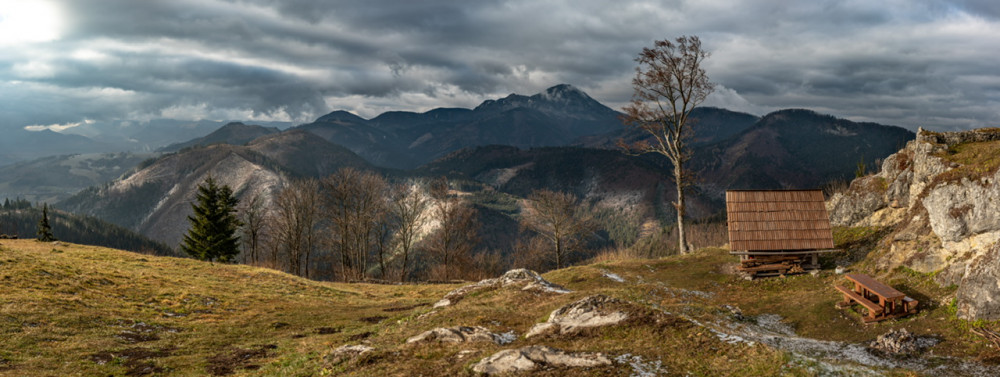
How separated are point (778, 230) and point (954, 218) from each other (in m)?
11.0

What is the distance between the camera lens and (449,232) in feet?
229

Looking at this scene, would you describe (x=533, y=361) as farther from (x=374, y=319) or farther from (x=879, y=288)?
(x=879, y=288)

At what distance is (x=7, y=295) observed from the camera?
82.3ft

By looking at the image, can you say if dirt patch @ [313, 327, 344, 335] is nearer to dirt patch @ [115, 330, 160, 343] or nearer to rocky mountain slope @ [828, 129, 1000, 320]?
dirt patch @ [115, 330, 160, 343]

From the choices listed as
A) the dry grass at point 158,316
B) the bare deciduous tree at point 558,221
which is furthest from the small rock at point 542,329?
the bare deciduous tree at point 558,221

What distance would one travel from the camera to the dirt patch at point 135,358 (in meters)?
17.5

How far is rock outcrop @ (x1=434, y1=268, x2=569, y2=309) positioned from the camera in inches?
1025

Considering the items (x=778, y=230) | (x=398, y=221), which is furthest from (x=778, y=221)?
(x=398, y=221)

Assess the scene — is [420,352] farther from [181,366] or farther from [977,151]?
[977,151]

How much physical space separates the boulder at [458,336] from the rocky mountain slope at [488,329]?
0.23 feet

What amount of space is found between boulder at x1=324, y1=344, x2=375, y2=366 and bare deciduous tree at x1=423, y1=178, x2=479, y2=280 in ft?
159

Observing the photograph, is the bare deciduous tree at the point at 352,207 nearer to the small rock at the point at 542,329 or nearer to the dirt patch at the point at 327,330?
the dirt patch at the point at 327,330


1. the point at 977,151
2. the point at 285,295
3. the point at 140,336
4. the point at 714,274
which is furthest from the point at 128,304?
the point at 977,151

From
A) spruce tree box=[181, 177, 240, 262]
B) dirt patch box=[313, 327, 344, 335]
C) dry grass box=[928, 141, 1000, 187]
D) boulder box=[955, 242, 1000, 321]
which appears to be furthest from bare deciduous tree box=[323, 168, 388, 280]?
boulder box=[955, 242, 1000, 321]
